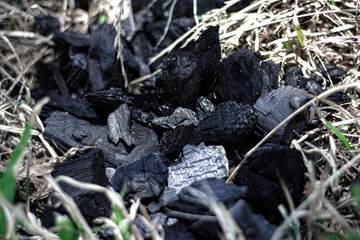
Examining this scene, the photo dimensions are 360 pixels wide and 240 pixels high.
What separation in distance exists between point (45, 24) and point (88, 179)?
5.51ft

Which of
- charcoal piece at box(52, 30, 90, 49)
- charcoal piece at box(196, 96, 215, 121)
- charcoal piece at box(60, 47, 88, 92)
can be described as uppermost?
charcoal piece at box(52, 30, 90, 49)

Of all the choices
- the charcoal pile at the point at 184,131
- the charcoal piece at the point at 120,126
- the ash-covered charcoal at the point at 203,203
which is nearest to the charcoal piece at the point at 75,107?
the charcoal pile at the point at 184,131

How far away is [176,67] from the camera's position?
1.80 m

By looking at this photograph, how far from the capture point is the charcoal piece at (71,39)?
247 centimetres

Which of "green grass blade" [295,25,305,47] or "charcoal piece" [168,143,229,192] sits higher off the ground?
"green grass blade" [295,25,305,47]

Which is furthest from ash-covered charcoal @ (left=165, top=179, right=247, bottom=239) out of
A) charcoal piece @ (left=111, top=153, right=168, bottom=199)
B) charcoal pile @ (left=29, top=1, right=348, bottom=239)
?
charcoal piece @ (left=111, top=153, right=168, bottom=199)

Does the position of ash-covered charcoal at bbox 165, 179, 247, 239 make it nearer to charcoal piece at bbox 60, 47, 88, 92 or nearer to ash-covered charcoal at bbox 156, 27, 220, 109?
ash-covered charcoal at bbox 156, 27, 220, 109

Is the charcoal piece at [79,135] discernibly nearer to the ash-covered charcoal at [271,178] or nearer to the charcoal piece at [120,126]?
the charcoal piece at [120,126]

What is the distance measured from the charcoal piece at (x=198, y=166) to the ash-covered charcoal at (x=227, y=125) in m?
0.05

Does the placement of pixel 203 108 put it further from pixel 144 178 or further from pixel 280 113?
pixel 144 178

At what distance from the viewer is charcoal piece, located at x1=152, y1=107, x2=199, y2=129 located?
5.82 feet

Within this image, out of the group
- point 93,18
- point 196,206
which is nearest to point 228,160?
point 196,206

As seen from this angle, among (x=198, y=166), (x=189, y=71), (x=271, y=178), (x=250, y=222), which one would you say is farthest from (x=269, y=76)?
(x=250, y=222)

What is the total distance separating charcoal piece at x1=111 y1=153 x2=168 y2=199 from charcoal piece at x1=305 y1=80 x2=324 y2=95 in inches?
37.2
